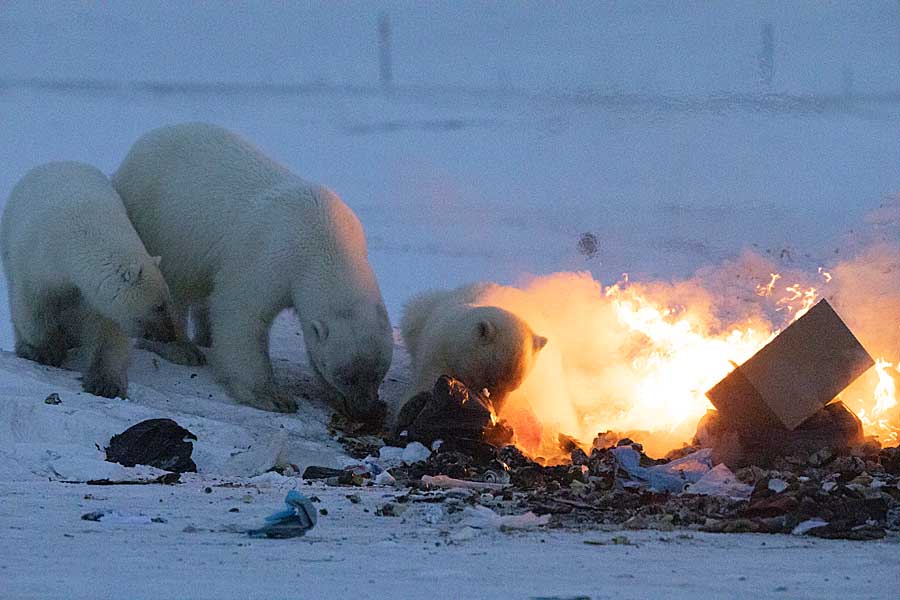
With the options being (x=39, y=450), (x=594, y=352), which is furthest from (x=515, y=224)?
(x=39, y=450)

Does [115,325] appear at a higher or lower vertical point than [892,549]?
higher

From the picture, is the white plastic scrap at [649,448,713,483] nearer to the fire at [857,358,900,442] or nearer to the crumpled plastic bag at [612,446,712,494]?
the crumpled plastic bag at [612,446,712,494]

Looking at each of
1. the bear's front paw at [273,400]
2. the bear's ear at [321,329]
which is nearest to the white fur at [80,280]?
the bear's front paw at [273,400]

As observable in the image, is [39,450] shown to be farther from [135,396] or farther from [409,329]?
[409,329]

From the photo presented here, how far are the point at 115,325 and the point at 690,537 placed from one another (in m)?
4.13

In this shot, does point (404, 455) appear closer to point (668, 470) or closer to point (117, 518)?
point (668, 470)

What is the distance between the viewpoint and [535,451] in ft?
22.6

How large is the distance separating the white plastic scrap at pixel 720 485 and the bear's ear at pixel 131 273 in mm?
3126

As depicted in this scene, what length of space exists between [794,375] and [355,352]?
7.70 ft

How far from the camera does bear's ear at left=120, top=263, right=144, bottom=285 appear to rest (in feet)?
23.9

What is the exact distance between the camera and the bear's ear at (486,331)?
6.96 m

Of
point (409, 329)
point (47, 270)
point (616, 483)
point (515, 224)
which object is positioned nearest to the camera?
point (616, 483)

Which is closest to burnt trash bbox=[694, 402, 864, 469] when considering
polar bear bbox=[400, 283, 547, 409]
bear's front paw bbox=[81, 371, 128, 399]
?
polar bear bbox=[400, 283, 547, 409]

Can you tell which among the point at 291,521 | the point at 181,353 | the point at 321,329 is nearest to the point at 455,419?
the point at 321,329
